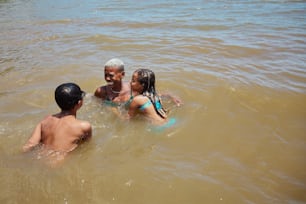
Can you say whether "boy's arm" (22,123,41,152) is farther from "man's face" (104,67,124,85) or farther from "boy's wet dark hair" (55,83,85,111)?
"man's face" (104,67,124,85)

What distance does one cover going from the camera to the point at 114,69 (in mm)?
4273

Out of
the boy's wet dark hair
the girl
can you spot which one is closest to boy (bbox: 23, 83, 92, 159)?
the boy's wet dark hair

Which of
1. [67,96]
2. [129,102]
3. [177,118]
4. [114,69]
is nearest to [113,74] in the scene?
[114,69]

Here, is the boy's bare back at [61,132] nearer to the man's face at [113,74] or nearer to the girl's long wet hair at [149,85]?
the girl's long wet hair at [149,85]

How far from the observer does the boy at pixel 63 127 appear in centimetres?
309

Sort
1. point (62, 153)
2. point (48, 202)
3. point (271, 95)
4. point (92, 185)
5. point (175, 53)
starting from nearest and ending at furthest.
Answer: point (48, 202) → point (92, 185) → point (62, 153) → point (271, 95) → point (175, 53)

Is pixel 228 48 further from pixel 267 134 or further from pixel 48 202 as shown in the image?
pixel 48 202

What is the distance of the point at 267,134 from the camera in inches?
149

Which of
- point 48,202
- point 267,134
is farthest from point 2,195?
point 267,134

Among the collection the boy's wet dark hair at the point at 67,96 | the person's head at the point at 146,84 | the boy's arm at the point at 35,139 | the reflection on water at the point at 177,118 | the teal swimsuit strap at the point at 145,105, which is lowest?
the reflection on water at the point at 177,118

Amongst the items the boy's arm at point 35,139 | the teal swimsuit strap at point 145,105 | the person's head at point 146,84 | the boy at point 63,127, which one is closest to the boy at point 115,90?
the person's head at point 146,84

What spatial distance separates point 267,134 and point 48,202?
8.98ft

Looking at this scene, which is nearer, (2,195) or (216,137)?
(2,195)

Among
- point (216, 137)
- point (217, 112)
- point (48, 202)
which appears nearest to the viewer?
point (48, 202)
